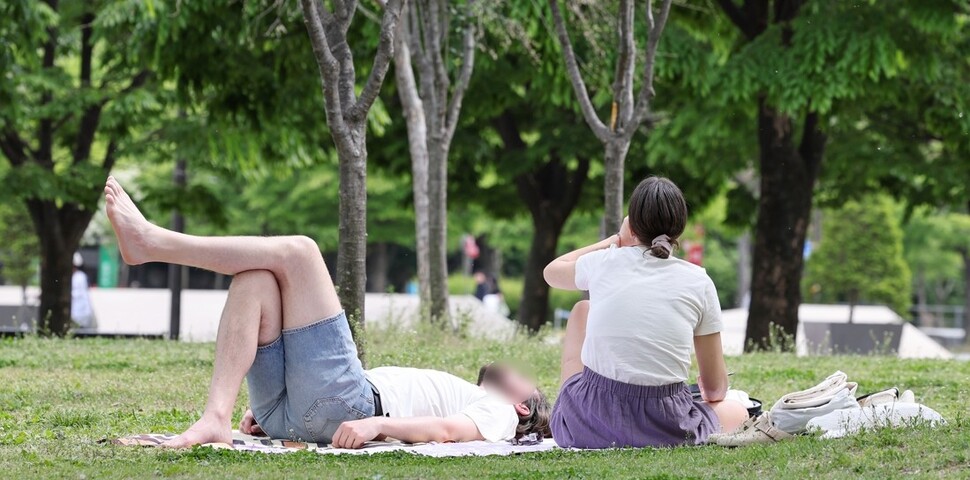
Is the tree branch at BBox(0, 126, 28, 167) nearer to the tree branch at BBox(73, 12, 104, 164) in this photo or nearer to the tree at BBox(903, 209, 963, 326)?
the tree branch at BBox(73, 12, 104, 164)

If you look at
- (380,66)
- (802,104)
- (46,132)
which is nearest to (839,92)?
(802,104)

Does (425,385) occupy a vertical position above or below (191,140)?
below

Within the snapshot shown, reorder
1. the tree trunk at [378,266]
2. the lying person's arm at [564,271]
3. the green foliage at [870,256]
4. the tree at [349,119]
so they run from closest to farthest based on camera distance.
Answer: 1. the lying person's arm at [564,271]
2. the tree at [349,119]
3. the green foliage at [870,256]
4. the tree trunk at [378,266]

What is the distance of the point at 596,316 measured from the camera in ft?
17.7

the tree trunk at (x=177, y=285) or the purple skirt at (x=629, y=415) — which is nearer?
the purple skirt at (x=629, y=415)

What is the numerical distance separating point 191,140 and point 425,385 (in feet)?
37.1

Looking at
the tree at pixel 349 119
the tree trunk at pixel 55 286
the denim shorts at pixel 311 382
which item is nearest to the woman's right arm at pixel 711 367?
the denim shorts at pixel 311 382

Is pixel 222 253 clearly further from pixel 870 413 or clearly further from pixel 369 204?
pixel 369 204

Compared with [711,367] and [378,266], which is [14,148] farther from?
[378,266]

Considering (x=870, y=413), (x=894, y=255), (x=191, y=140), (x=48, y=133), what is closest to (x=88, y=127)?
(x=48, y=133)

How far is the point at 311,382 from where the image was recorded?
17.8ft

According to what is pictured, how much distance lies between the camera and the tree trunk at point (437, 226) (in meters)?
13.3

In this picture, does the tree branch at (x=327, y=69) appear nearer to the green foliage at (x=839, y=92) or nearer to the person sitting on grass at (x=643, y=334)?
the person sitting on grass at (x=643, y=334)

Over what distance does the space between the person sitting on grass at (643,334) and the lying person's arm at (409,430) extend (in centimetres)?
44
